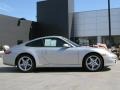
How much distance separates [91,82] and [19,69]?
3894 mm

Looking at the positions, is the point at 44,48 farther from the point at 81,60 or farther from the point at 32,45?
the point at 81,60

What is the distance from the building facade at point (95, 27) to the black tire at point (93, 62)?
38.4 m

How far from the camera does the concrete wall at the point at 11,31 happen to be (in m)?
40.0

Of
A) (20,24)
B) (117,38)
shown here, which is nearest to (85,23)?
(117,38)

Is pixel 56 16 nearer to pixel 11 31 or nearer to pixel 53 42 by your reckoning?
pixel 11 31

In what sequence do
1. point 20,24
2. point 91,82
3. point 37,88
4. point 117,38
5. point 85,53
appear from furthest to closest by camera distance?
point 117,38 → point 20,24 → point 85,53 → point 91,82 → point 37,88

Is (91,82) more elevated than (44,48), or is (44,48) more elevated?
(44,48)

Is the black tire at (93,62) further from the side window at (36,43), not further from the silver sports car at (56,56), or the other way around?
the side window at (36,43)

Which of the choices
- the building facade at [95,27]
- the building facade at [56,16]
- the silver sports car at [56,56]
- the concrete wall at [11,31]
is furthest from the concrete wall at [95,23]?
the silver sports car at [56,56]

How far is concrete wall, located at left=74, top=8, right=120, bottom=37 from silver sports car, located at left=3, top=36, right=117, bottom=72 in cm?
3932

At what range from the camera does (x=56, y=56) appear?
10.9 metres

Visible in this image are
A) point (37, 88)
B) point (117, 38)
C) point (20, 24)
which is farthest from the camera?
point (117, 38)

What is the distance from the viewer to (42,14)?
5316cm

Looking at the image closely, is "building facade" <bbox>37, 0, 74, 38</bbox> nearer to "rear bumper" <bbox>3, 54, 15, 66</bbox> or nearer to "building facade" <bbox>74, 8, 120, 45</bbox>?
"building facade" <bbox>74, 8, 120, 45</bbox>
